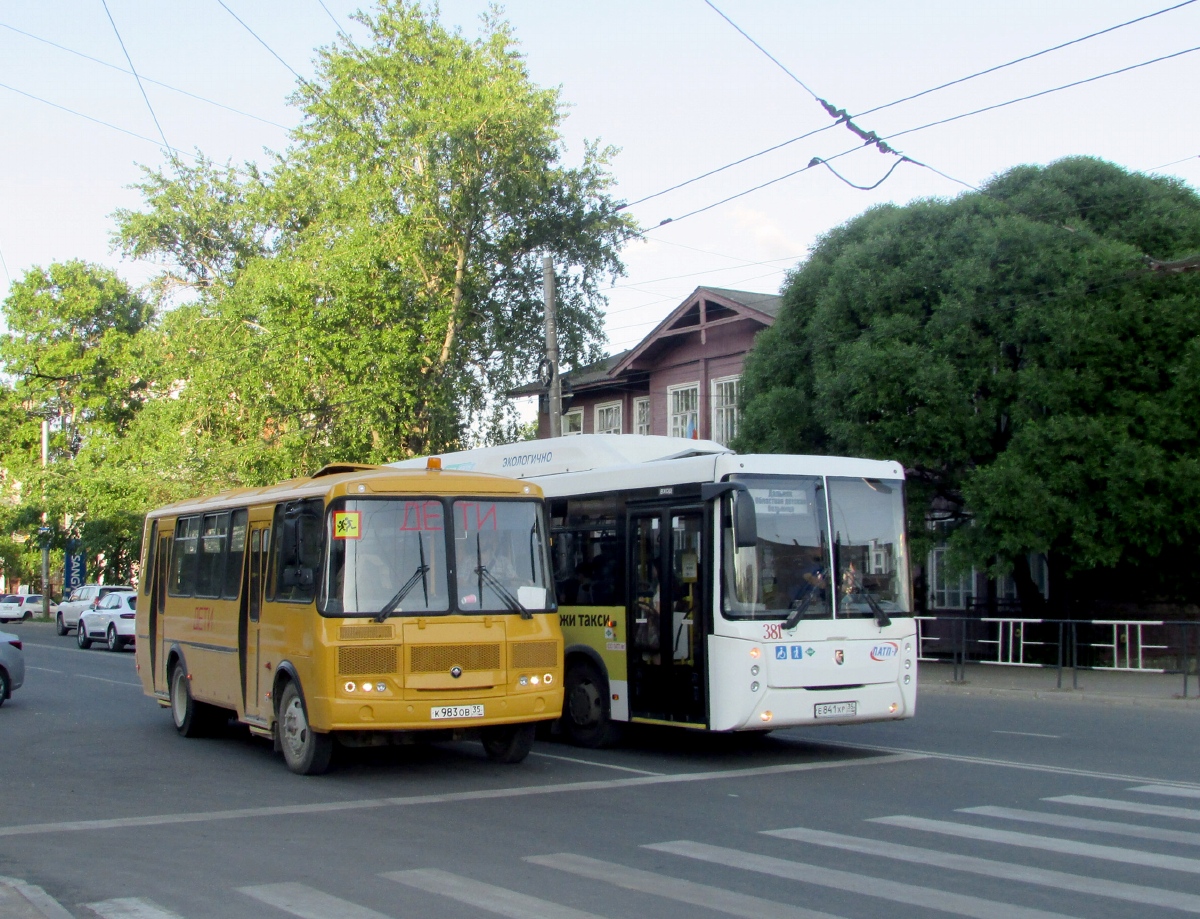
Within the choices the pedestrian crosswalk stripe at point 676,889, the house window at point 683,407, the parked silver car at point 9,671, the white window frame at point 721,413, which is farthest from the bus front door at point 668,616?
the house window at point 683,407

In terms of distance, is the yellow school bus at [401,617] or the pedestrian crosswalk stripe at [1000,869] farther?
the yellow school bus at [401,617]

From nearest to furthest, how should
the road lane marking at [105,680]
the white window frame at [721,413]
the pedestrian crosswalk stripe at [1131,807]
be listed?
the pedestrian crosswalk stripe at [1131,807] → the road lane marking at [105,680] → the white window frame at [721,413]

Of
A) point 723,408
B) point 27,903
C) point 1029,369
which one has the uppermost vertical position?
point 723,408

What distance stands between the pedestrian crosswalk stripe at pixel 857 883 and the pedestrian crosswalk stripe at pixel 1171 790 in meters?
4.15

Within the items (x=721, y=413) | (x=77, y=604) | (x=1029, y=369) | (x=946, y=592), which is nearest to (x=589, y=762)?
(x=1029, y=369)

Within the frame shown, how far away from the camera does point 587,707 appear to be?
44.0 feet

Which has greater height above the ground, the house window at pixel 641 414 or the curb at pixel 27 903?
the house window at pixel 641 414

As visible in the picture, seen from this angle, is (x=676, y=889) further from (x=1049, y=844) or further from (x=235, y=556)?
(x=235, y=556)

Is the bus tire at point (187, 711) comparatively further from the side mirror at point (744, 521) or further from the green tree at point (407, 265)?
the green tree at point (407, 265)

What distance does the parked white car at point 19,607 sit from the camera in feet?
205

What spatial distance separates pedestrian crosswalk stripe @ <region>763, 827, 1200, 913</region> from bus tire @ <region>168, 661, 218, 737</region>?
26.4 ft

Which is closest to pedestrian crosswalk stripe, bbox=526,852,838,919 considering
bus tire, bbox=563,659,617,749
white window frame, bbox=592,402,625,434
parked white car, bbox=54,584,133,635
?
bus tire, bbox=563,659,617,749

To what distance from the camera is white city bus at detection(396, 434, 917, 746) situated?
1160 cm

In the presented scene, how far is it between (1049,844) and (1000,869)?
0.92 metres
